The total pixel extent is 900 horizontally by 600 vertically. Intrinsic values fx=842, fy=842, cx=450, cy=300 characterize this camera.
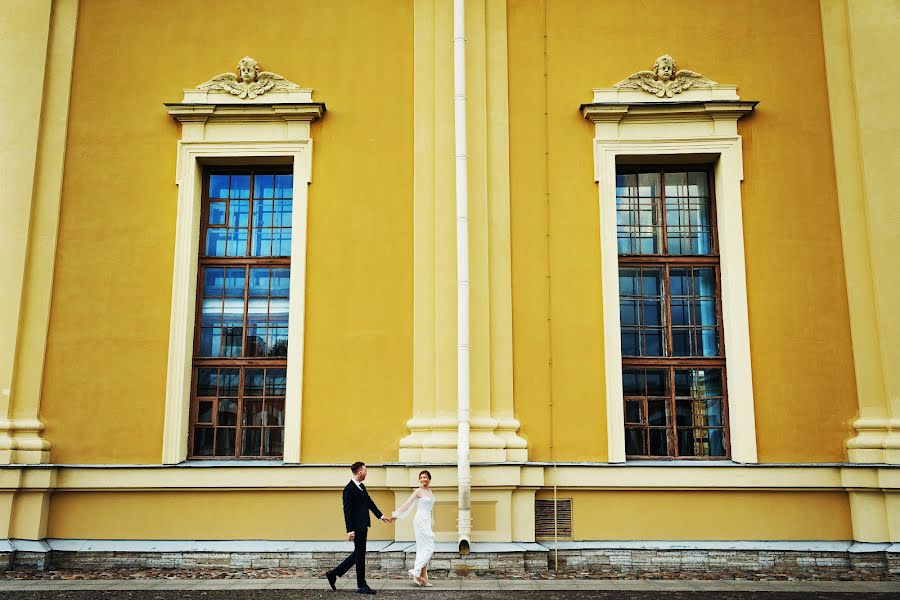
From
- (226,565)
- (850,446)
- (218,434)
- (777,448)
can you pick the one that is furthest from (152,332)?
(850,446)

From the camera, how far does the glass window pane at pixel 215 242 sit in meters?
11.8

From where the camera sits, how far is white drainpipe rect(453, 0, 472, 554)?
33.2 ft

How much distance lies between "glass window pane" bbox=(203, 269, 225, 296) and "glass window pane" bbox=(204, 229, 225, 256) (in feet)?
0.85

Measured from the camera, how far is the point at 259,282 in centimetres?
1165

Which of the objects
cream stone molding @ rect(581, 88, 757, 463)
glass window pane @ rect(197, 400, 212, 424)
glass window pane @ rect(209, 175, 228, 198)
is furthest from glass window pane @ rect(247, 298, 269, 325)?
cream stone molding @ rect(581, 88, 757, 463)

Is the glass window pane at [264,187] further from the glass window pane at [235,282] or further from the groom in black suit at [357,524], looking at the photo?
the groom in black suit at [357,524]

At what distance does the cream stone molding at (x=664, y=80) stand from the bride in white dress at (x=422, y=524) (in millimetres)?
5957

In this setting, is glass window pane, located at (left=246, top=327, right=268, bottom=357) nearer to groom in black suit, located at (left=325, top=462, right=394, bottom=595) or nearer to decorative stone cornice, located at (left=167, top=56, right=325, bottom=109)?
groom in black suit, located at (left=325, top=462, right=394, bottom=595)

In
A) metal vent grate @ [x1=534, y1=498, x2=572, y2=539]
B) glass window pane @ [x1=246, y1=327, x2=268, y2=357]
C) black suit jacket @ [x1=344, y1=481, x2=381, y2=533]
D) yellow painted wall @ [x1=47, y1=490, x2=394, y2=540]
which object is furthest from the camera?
glass window pane @ [x1=246, y1=327, x2=268, y2=357]

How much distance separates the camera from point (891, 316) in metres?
10.7

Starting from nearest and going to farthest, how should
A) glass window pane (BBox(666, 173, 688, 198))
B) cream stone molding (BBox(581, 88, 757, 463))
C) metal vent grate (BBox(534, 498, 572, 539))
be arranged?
metal vent grate (BBox(534, 498, 572, 539))
cream stone molding (BBox(581, 88, 757, 463))
glass window pane (BBox(666, 173, 688, 198))

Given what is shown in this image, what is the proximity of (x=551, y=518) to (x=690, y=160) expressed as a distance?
5.21 metres

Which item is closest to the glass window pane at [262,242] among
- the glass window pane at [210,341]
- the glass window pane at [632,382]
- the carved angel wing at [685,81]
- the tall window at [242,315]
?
the tall window at [242,315]

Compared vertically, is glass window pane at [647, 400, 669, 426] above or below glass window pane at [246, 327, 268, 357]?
below
